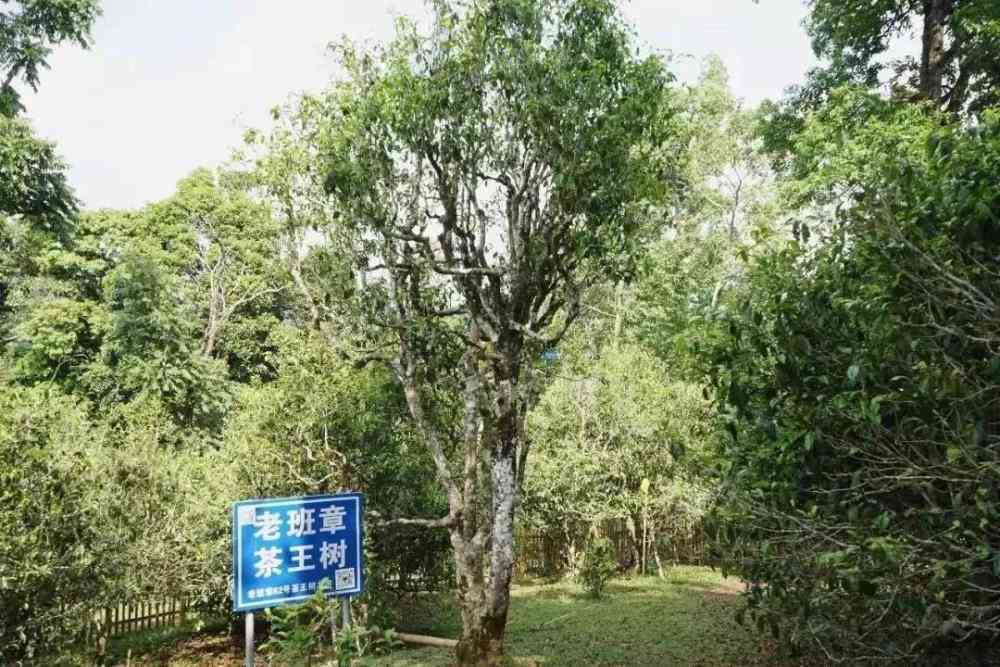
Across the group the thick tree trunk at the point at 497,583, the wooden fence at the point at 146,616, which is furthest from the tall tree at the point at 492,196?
the wooden fence at the point at 146,616

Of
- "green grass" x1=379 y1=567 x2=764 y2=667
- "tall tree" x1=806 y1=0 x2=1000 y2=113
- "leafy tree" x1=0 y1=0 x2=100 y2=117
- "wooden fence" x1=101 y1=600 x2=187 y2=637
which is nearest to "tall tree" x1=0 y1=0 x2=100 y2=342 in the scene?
"leafy tree" x1=0 y1=0 x2=100 y2=117

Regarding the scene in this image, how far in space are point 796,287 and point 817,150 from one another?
358 inches

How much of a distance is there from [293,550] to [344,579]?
50 centimetres

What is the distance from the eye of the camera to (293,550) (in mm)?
5480

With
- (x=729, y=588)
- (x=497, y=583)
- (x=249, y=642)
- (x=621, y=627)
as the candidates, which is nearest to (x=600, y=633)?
(x=621, y=627)

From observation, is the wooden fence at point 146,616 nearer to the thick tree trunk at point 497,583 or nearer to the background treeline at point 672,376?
the background treeline at point 672,376

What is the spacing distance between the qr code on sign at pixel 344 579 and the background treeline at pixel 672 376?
273 centimetres

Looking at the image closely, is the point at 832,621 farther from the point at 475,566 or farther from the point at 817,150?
the point at 817,150

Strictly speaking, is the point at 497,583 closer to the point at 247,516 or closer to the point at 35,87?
the point at 247,516

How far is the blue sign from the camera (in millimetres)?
5270

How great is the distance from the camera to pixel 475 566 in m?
8.34

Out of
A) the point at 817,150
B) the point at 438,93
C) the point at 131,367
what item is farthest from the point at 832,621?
the point at 131,367

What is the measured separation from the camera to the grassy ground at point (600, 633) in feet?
29.6

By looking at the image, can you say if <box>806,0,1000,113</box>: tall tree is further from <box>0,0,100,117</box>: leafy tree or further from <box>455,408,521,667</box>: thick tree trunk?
<box>0,0,100,117</box>: leafy tree
